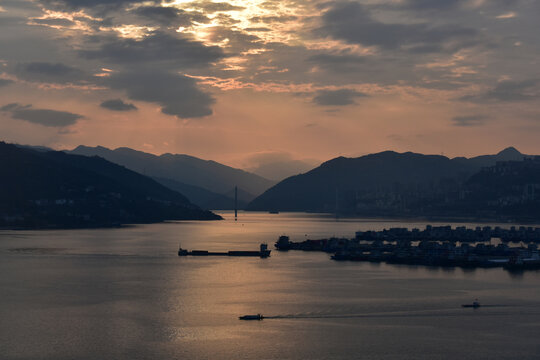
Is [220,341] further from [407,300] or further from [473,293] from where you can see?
[473,293]

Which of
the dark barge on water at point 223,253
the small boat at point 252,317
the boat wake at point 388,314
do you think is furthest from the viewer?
the dark barge on water at point 223,253

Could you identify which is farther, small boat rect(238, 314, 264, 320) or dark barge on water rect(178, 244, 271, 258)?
dark barge on water rect(178, 244, 271, 258)

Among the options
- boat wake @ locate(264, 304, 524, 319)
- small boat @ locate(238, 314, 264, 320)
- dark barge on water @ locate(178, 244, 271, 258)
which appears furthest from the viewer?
dark barge on water @ locate(178, 244, 271, 258)

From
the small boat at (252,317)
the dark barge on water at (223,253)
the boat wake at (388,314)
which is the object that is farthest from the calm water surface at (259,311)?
the dark barge on water at (223,253)

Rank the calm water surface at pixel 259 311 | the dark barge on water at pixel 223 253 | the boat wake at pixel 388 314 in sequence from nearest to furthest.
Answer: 1. the calm water surface at pixel 259 311
2. the boat wake at pixel 388 314
3. the dark barge on water at pixel 223 253

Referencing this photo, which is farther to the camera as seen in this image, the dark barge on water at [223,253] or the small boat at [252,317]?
the dark barge on water at [223,253]

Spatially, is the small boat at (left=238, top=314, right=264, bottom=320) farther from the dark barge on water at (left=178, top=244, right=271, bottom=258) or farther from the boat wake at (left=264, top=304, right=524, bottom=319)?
the dark barge on water at (left=178, top=244, right=271, bottom=258)

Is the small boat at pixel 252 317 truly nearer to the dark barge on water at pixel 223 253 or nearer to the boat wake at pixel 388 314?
the boat wake at pixel 388 314

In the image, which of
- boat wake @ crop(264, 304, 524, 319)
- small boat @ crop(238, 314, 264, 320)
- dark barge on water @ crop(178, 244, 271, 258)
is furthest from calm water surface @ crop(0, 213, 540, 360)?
dark barge on water @ crop(178, 244, 271, 258)

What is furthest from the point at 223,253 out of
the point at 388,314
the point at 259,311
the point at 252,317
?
the point at 388,314
